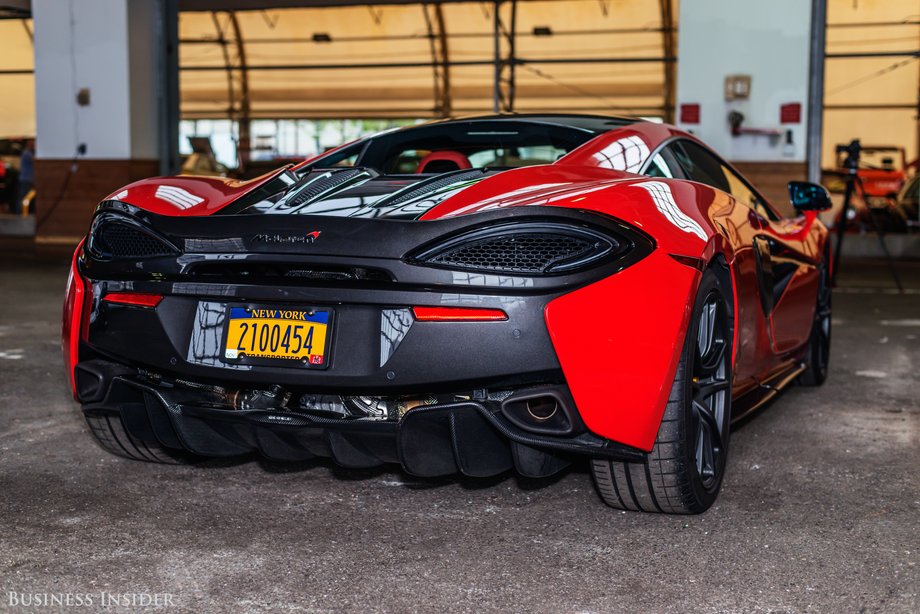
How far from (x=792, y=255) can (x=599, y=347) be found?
6.25 ft

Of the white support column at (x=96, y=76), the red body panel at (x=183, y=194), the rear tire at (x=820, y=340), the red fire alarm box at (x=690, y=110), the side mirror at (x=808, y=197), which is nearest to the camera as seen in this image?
the red body panel at (x=183, y=194)

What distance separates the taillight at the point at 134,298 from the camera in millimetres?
2979

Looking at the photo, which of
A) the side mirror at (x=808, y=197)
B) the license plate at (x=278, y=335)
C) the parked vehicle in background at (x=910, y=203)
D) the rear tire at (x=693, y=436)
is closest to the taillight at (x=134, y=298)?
the license plate at (x=278, y=335)

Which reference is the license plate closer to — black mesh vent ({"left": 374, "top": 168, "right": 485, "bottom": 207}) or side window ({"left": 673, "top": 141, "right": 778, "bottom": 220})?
black mesh vent ({"left": 374, "top": 168, "right": 485, "bottom": 207})

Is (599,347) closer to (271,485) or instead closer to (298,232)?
(298,232)

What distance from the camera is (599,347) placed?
107 inches

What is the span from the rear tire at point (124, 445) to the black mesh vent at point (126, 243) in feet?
1.82

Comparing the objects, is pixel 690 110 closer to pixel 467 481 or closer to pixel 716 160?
pixel 716 160

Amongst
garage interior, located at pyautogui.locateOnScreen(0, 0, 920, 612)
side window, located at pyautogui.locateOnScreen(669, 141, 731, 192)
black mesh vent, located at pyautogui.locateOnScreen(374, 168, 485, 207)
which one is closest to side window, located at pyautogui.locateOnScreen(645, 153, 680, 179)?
side window, located at pyautogui.locateOnScreen(669, 141, 731, 192)

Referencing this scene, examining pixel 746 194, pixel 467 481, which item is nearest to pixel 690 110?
pixel 746 194

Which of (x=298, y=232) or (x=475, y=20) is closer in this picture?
(x=298, y=232)

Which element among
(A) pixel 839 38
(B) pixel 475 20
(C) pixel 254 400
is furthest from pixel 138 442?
(B) pixel 475 20

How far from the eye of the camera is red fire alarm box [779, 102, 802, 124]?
13.0 metres

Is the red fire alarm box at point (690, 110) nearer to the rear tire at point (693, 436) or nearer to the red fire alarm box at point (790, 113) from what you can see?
the red fire alarm box at point (790, 113)
